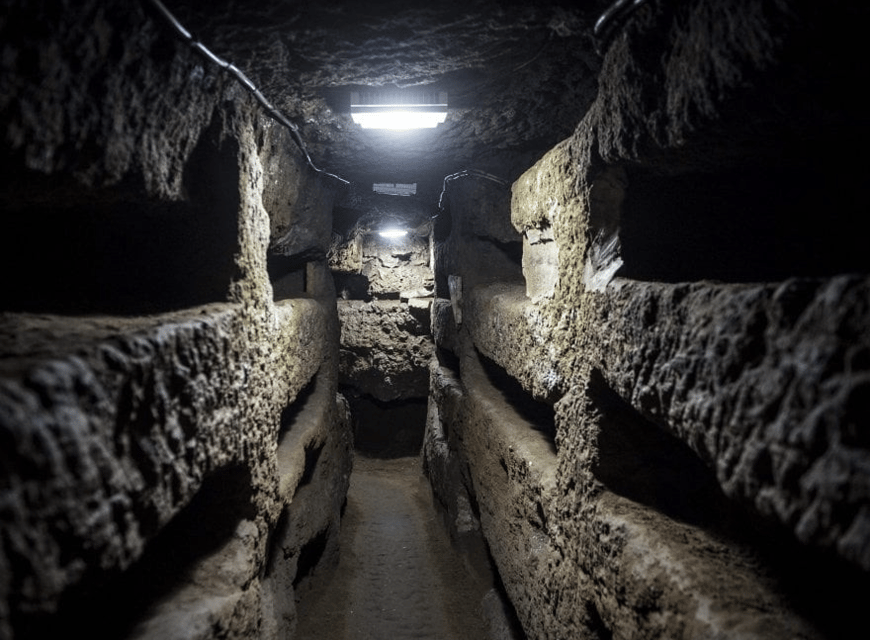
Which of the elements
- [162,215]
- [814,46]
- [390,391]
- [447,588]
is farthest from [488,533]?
[390,391]

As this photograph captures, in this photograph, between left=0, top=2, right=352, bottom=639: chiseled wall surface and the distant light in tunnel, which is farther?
the distant light in tunnel

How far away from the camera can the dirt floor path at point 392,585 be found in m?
3.37

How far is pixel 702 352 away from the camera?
1117 mm

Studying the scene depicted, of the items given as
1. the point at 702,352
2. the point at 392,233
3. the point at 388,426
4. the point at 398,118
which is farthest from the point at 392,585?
the point at 392,233

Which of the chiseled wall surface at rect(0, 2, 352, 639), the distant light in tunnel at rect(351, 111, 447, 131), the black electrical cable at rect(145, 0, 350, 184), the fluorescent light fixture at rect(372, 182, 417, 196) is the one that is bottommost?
the chiseled wall surface at rect(0, 2, 352, 639)

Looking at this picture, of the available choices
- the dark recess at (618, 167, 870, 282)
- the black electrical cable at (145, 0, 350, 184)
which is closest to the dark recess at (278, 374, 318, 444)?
the black electrical cable at (145, 0, 350, 184)

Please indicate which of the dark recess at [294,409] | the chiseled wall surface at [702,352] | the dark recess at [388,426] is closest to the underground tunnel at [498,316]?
the chiseled wall surface at [702,352]

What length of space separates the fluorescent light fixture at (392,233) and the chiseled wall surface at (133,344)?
3989 millimetres

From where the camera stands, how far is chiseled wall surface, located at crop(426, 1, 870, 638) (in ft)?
2.72

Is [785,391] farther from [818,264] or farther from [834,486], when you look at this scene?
[818,264]

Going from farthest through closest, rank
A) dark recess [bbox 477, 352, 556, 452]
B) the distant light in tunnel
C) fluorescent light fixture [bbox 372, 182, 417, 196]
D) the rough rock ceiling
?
1. fluorescent light fixture [bbox 372, 182, 417, 196]
2. dark recess [bbox 477, 352, 556, 452]
3. the distant light in tunnel
4. the rough rock ceiling

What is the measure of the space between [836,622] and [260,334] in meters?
2.08

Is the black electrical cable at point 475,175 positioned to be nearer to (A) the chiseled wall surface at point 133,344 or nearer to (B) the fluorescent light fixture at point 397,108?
(B) the fluorescent light fixture at point 397,108

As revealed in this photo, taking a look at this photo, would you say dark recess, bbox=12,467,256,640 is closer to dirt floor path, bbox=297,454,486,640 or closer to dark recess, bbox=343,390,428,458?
dirt floor path, bbox=297,454,486,640
